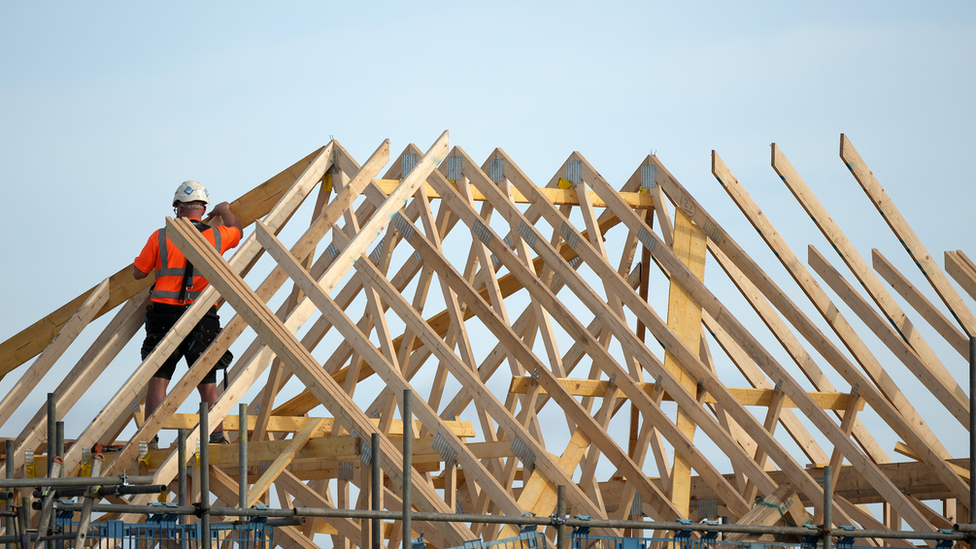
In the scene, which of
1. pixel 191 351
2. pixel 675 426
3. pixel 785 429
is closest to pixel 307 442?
pixel 191 351

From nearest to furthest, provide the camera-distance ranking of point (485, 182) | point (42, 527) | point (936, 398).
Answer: point (42, 527) → point (936, 398) → point (485, 182)

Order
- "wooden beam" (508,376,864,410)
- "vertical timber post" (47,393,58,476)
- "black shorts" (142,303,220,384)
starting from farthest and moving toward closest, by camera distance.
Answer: "wooden beam" (508,376,864,410) → "black shorts" (142,303,220,384) → "vertical timber post" (47,393,58,476)

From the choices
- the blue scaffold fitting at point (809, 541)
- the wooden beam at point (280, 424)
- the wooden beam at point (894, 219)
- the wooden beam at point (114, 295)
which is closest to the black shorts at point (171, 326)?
the wooden beam at point (280, 424)

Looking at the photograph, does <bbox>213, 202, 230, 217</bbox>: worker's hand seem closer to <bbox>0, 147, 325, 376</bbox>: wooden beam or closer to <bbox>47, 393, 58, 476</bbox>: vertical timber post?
<bbox>0, 147, 325, 376</bbox>: wooden beam

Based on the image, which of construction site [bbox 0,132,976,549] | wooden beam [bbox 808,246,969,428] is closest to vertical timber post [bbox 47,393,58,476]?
construction site [bbox 0,132,976,549]

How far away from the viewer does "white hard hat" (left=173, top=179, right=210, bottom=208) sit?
11.6 metres

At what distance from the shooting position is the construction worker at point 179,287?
434 inches

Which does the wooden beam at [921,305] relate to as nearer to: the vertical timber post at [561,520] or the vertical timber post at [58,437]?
the vertical timber post at [561,520]

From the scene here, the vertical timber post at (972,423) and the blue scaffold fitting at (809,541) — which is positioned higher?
the vertical timber post at (972,423)

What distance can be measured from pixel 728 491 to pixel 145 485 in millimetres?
4901

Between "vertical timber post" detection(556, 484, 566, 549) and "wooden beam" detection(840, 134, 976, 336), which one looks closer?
"vertical timber post" detection(556, 484, 566, 549)

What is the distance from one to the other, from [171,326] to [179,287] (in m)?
0.35

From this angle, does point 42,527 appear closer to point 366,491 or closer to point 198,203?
point 366,491

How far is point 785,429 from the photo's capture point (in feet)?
44.4
